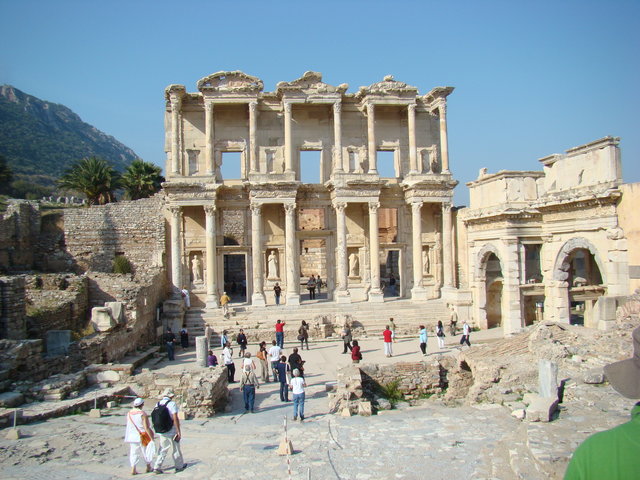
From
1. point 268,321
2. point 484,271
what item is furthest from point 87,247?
point 484,271

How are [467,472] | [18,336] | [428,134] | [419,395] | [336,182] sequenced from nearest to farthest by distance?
[467,472] → [419,395] → [18,336] → [336,182] → [428,134]

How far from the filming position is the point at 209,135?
1085 inches

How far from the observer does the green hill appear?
3252 inches

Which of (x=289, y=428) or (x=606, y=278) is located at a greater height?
(x=606, y=278)

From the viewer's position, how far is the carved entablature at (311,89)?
28.0m

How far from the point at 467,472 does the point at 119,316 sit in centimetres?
1480

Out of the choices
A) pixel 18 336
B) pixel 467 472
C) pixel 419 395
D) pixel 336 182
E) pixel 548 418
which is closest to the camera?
pixel 467 472

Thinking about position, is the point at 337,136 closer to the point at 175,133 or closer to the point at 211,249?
the point at 175,133

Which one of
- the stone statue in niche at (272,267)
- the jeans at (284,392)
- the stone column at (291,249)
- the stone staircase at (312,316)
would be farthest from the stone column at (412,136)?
the jeans at (284,392)

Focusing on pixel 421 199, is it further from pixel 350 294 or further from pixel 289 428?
pixel 289 428

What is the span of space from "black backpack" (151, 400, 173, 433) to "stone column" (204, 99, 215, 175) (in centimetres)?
1993

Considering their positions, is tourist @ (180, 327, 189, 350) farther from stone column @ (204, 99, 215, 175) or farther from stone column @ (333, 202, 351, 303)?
stone column @ (204, 99, 215, 175)

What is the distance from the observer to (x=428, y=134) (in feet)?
101

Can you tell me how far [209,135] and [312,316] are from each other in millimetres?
11203
